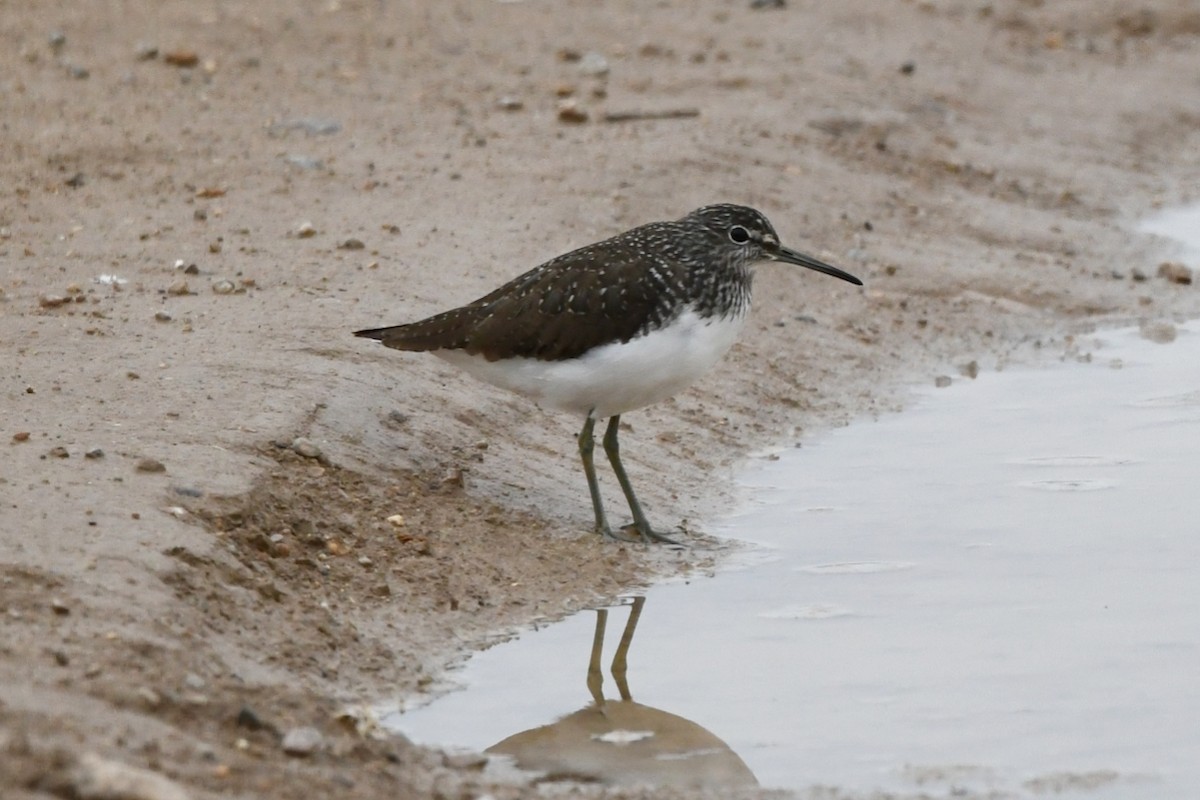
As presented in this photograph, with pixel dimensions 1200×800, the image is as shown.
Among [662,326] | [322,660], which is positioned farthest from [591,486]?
[322,660]

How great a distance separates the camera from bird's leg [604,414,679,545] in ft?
26.8

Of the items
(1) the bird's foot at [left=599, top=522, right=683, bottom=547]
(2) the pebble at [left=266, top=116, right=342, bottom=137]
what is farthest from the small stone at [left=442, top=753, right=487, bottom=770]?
(2) the pebble at [left=266, top=116, right=342, bottom=137]

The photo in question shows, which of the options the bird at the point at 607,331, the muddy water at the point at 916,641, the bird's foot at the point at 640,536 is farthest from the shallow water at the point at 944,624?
the bird at the point at 607,331

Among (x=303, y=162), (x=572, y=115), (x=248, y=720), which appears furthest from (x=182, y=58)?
(x=248, y=720)

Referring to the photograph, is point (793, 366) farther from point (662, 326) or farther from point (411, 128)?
point (411, 128)

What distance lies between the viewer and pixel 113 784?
468 centimetres

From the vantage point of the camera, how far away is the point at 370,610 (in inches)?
277

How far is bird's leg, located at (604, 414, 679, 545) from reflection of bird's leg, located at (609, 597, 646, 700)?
555 mm

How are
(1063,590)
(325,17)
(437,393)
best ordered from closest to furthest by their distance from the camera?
(1063,590), (437,393), (325,17)

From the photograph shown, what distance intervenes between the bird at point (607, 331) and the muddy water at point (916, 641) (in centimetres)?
84

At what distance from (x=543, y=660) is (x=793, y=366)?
3.79 meters

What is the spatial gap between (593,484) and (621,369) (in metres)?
0.67

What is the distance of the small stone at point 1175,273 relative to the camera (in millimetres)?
11938

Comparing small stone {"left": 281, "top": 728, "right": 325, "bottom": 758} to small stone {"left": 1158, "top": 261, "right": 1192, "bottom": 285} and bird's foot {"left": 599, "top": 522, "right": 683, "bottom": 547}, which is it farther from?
small stone {"left": 1158, "top": 261, "right": 1192, "bottom": 285}
